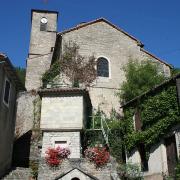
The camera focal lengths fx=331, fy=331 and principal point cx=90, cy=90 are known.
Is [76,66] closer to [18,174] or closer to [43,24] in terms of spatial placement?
[18,174]

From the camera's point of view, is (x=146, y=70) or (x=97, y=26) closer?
(x=146, y=70)

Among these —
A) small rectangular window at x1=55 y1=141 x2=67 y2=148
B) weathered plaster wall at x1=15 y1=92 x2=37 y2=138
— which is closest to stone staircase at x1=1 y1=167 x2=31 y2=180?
small rectangular window at x1=55 y1=141 x2=67 y2=148

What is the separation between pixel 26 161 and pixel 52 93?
643 centimetres

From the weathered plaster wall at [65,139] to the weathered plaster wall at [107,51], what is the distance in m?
4.96

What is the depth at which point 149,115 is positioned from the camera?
20.7 meters

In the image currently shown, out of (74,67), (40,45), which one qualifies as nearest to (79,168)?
(74,67)

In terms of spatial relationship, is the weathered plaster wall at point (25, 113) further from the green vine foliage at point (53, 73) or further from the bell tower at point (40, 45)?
the bell tower at point (40, 45)

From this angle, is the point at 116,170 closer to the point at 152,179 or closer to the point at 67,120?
the point at 152,179

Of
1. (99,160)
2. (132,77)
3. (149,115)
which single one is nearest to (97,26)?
(132,77)

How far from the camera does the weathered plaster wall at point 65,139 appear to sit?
22.3 metres

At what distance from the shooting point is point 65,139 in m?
22.8

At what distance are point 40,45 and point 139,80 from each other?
863 inches

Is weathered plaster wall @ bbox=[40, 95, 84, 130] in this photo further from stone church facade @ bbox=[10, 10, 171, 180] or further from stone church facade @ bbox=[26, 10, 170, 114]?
stone church facade @ bbox=[26, 10, 170, 114]

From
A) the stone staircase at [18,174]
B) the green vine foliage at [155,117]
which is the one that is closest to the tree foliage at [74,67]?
the green vine foliage at [155,117]
